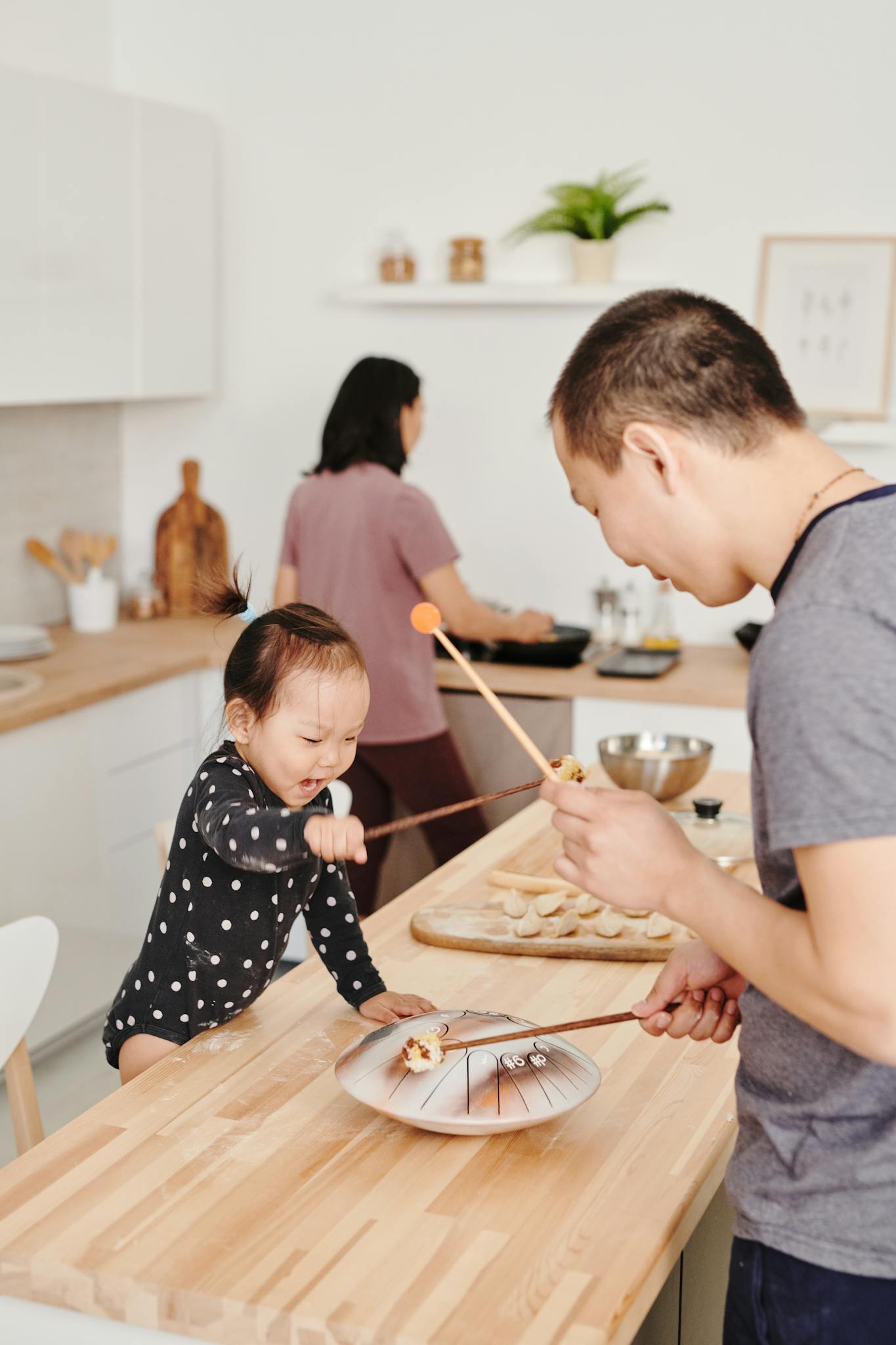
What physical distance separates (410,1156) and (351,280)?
3.28m

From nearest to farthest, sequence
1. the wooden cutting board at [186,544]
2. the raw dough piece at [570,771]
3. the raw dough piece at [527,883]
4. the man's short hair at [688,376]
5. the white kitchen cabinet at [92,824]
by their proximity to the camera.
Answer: the man's short hair at [688,376], the raw dough piece at [570,771], the raw dough piece at [527,883], the white kitchen cabinet at [92,824], the wooden cutting board at [186,544]

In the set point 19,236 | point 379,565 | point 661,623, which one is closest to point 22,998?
point 379,565

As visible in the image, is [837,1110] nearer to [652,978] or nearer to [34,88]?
[652,978]

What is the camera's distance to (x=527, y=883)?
85.6 inches

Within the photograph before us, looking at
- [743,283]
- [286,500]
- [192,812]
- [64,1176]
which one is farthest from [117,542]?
[64,1176]

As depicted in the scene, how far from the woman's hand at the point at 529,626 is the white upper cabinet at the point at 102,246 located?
1.23 metres

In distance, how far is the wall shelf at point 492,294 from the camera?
152 inches

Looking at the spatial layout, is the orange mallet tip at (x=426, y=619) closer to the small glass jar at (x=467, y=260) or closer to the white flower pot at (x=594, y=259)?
the white flower pot at (x=594, y=259)

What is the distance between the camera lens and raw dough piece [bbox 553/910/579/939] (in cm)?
197

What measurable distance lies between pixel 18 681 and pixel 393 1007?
196cm

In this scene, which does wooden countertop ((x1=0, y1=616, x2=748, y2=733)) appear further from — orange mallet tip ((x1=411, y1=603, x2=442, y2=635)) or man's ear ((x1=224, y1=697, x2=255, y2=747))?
orange mallet tip ((x1=411, y1=603, x2=442, y2=635))

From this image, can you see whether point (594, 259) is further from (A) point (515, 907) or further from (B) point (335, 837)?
(B) point (335, 837)

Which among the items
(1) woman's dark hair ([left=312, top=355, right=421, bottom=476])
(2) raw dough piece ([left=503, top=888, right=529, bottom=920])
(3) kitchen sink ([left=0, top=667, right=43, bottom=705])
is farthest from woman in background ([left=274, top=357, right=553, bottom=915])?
(2) raw dough piece ([left=503, top=888, right=529, bottom=920])

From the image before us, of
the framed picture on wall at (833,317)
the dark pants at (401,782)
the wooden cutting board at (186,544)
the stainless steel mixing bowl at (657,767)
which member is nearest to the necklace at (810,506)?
the stainless steel mixing bowl at (657,767)
